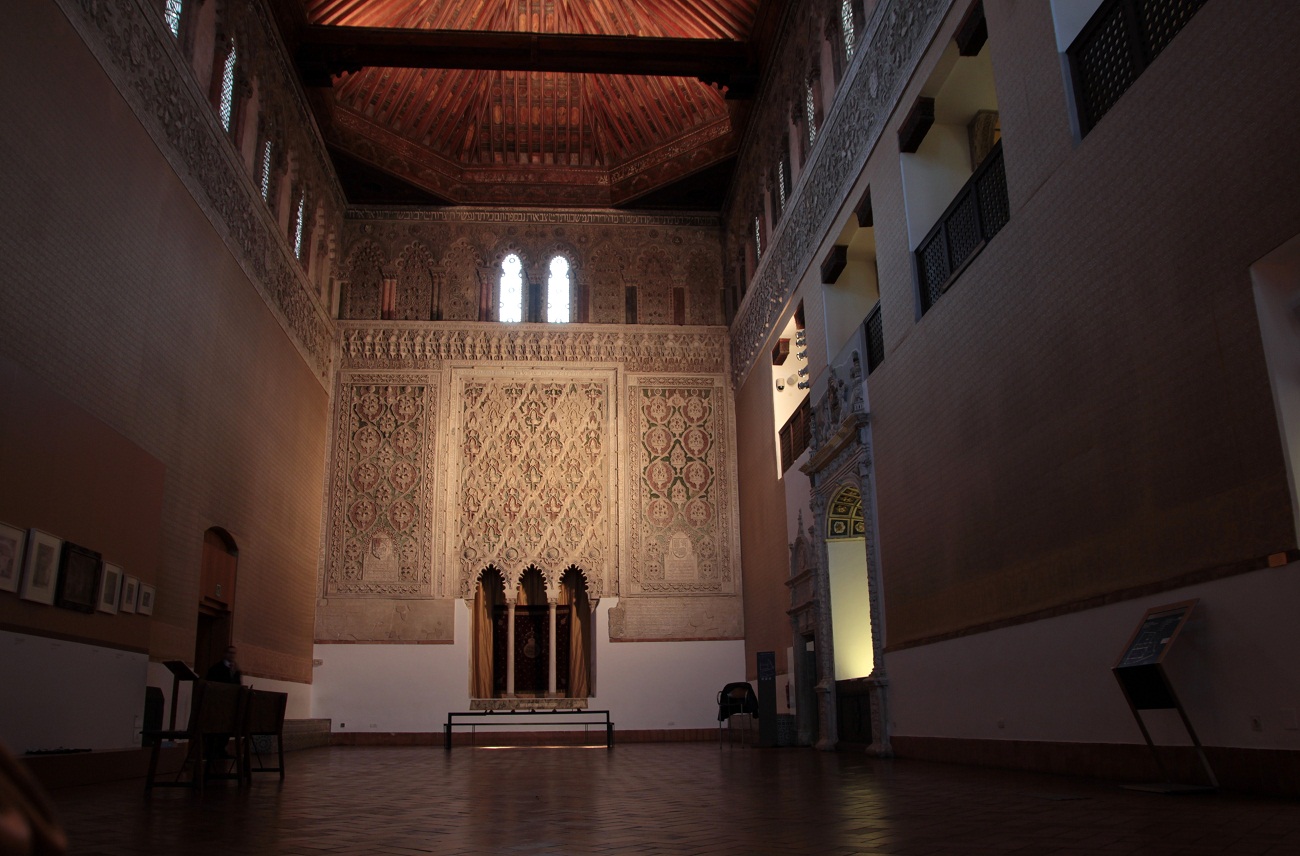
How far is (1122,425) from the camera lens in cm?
584

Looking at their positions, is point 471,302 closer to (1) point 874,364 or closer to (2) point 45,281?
(1) point 874,364

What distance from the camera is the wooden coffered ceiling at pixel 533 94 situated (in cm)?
1475

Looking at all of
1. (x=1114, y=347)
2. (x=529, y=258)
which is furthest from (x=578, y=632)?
(x=1114, y=347)

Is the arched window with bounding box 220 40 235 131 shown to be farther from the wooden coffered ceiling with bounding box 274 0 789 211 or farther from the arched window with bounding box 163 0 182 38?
the wooden coffered ceiling with bounding box 274 0 789 211

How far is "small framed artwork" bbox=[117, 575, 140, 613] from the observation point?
8.69 metres

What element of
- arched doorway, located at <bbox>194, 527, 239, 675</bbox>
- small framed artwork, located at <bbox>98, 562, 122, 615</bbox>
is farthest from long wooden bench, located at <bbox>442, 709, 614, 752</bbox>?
small framed artwork, located at <bbox>98, 562, 122, 615</bbox>

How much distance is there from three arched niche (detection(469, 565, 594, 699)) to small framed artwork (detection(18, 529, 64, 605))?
9.56 m

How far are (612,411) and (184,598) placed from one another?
8.54m

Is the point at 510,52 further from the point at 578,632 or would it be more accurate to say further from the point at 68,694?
the point at 68,694

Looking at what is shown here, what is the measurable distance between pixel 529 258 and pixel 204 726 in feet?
41.4

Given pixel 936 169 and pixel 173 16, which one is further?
pixel 173 16

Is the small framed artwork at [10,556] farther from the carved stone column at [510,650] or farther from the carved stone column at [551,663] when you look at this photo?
the carved stone column at [551,663]

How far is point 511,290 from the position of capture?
1848 centimetres

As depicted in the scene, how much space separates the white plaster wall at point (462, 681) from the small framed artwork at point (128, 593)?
7.67m
